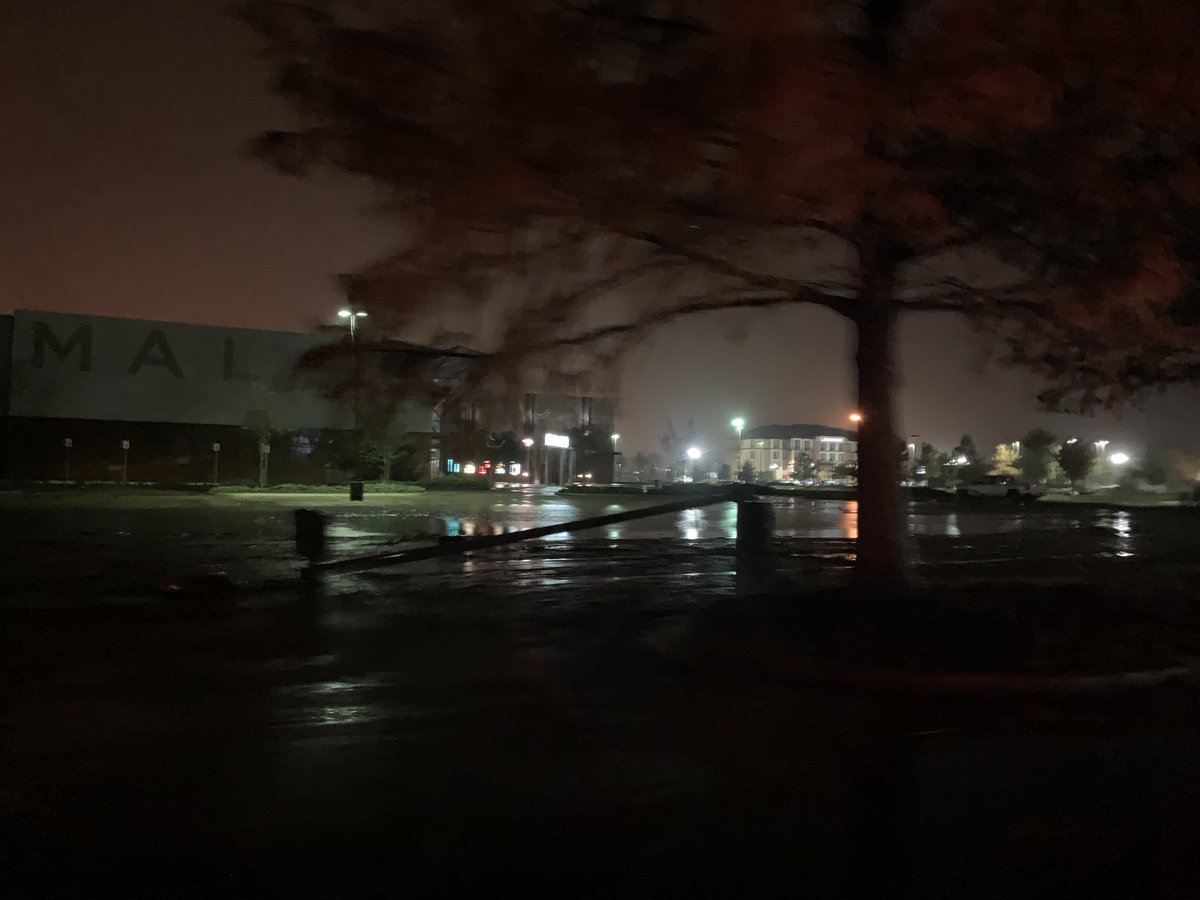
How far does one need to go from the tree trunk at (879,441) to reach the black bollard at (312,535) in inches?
317

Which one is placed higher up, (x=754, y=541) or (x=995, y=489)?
(x=995, y=489)

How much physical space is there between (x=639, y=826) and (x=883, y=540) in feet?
17.9

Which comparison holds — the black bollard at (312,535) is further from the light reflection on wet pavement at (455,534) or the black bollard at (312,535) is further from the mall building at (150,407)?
the mall building at (150,407)

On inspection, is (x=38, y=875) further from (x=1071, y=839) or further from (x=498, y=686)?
(x=1071, y=839)

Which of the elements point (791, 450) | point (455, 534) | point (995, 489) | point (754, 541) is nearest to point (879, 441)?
point (754, 541)

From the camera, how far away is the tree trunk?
10.0 m

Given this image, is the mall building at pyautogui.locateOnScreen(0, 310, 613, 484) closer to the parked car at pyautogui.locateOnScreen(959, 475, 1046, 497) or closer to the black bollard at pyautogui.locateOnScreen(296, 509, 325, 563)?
the parked car at pyautogui.locateOnScreen(959, 475, 1046, 497)

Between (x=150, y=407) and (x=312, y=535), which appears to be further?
(x=150, y=407)

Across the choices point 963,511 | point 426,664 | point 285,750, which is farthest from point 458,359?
point 963,511

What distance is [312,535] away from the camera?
1481cm

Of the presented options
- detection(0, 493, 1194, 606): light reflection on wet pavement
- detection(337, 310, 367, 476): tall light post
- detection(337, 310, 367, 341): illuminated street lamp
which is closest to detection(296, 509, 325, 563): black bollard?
detection(0, 493, 1194, 606): light reflection on wet pavement

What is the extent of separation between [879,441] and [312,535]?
8411 mm

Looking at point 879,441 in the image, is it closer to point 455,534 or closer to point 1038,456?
point 455,534

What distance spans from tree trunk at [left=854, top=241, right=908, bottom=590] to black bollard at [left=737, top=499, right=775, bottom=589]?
4.04 meters
